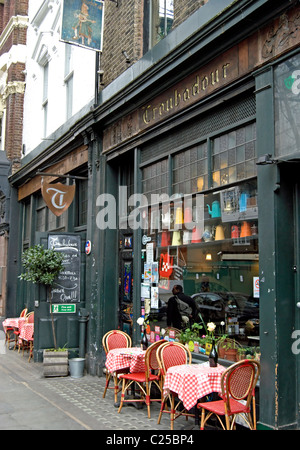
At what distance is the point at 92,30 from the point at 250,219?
606cm

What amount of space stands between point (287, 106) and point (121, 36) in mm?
5467

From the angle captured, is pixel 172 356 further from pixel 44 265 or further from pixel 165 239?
pixel 44 265

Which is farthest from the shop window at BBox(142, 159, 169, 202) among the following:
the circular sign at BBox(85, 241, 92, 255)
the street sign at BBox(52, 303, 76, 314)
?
the street sign at BBox(52, 303, 76, 314)

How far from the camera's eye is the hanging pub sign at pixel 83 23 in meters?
9.69

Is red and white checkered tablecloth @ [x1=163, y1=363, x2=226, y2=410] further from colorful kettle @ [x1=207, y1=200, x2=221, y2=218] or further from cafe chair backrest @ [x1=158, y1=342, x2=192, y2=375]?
colorful kettle @ [x1=207, y1=200, x2=221, y2=218]

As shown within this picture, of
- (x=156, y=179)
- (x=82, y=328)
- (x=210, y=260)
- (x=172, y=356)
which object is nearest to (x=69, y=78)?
(x=156, y=179)

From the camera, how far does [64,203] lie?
11109mm

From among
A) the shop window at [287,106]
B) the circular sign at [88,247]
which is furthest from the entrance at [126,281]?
the shop window at [287,106]

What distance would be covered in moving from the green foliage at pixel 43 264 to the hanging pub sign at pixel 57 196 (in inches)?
41.4

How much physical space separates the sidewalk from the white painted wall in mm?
6275

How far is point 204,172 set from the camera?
24.4 ft

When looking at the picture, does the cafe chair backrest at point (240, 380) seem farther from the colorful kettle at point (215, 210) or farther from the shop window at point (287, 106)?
the shop window at point (287, 106)
